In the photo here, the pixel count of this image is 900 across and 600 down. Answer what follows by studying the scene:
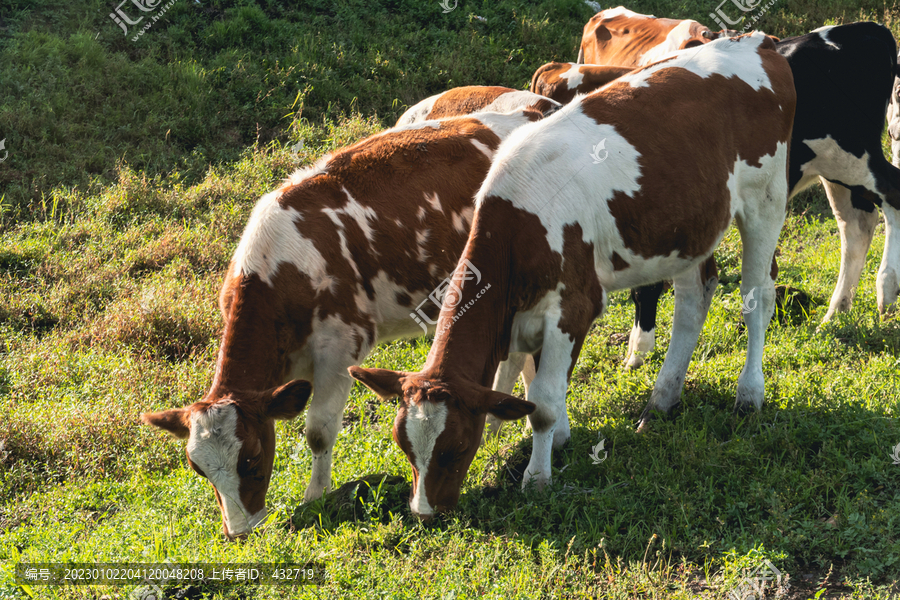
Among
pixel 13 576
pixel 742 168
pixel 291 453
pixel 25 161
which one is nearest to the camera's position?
pixel 13 576

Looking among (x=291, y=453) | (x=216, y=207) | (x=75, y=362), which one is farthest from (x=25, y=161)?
(x=291, y=453)

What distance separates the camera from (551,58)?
45.2 feet

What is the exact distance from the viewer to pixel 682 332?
5957 millimetres

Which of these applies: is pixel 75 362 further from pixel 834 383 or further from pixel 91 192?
pixel 834 383

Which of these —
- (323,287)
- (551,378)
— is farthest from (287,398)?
(551,378)

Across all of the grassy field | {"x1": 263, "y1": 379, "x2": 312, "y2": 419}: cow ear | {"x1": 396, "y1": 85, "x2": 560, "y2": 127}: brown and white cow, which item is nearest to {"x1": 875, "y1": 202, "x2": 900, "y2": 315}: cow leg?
the grassy field

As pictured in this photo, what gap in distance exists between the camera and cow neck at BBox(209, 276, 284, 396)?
4738mm

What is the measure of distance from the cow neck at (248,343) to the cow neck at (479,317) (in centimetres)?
109

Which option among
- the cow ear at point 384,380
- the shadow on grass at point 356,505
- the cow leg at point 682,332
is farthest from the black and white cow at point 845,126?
the cow ear at point 384,380

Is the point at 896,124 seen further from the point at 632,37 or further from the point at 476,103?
the point at 476,103

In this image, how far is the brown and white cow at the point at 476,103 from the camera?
22.7 ft

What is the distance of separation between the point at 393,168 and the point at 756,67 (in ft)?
9.12

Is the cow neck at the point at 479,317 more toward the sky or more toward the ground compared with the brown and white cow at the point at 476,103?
more toward the ground

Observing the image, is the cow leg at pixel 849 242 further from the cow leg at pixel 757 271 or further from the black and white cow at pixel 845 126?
the cow leg at pixel 757 271
